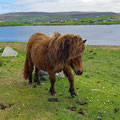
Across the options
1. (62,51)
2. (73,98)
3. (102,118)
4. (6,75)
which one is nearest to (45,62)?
(62,51)

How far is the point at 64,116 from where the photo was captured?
517 centimetres

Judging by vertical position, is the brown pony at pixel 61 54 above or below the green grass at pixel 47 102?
above

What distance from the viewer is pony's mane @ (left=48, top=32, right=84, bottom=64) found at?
5432 millimetres

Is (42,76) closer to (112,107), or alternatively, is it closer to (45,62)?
(45,62)

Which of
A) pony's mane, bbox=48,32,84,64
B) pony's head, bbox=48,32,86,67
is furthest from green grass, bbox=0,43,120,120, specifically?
pony's mane, bbox=48,32,84,64

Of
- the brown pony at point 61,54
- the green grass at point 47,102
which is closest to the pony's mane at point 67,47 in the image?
the brown pony at point 61,54

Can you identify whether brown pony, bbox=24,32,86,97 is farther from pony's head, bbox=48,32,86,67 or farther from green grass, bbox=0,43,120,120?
green grass, bbox=0,43,120,120

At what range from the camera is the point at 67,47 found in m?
5.49

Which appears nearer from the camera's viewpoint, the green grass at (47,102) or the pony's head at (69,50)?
the green grass at (47,102)

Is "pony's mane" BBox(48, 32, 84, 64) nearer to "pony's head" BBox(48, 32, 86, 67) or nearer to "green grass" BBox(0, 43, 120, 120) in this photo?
"pony's head" BBox(48, 32, 86, 67)

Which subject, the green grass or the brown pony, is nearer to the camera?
the green grass

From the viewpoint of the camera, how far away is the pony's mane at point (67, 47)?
543 centimetres

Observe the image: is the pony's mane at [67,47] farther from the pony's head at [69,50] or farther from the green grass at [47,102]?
the green grass at [47,102]

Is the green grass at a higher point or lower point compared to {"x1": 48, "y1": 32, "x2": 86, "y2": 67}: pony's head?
lower
